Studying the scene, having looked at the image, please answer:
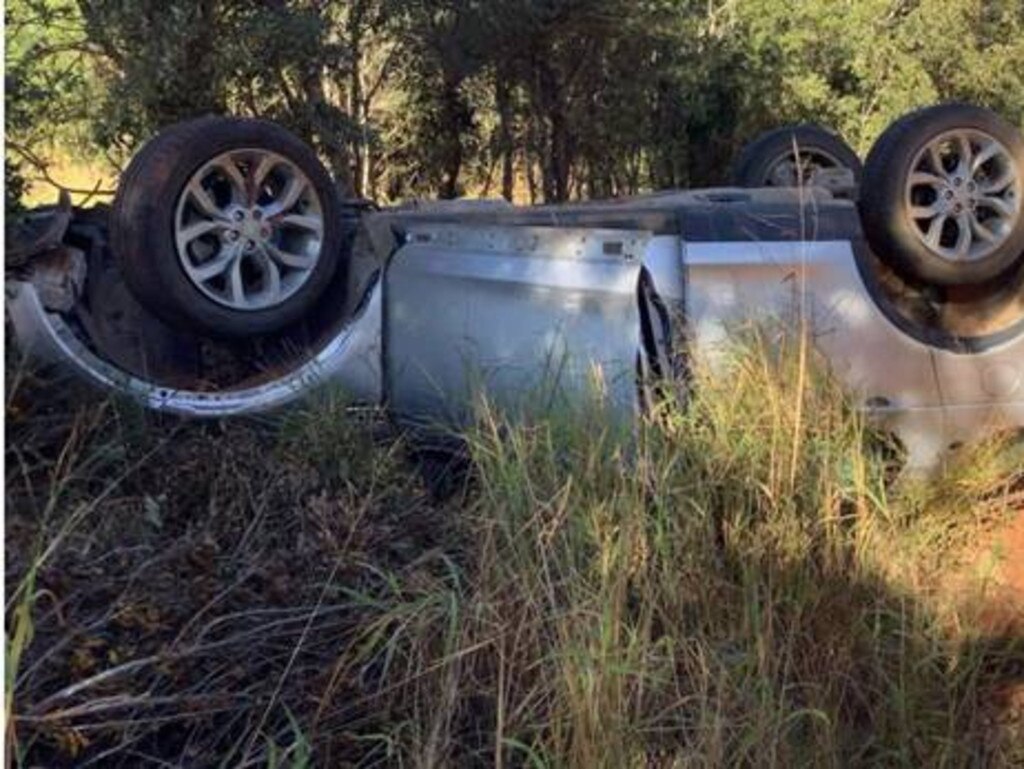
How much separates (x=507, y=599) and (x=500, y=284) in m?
2.02

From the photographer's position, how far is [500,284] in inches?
202

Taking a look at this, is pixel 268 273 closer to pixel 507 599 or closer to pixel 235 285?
pixel 235 285

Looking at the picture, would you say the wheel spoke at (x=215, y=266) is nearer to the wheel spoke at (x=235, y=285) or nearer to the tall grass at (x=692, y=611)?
the wheel spoke at (x=235, y=285)

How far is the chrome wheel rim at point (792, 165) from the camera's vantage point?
780 centimetres

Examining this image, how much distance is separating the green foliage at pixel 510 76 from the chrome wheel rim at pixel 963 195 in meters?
4.05

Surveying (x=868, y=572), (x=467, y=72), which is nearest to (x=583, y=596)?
(x=868, y=572)

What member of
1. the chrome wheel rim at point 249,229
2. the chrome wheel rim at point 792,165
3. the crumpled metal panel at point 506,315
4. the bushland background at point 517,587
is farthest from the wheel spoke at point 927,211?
the chrome wheel rim at point 792,165

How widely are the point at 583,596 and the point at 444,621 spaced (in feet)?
1.00

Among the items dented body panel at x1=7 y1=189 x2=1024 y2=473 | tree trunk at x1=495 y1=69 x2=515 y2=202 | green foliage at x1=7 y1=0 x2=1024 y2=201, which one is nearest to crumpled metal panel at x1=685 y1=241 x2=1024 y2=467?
dented body panel at x1=7 y1=189 x2=1024 y2=473

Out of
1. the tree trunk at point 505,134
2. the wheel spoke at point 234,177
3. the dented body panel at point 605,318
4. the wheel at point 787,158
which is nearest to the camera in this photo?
the dented body panel at point 605,318

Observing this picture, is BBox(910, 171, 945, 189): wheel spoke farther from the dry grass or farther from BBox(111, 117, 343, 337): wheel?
BBox(111, 117, 343, 337): wheel

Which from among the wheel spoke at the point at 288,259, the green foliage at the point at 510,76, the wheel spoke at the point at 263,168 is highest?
the green foliage at the point at 510,76

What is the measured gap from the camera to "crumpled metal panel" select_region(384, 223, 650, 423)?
185 inches

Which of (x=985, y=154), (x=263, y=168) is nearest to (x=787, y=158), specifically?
(x=985, y=154)
